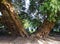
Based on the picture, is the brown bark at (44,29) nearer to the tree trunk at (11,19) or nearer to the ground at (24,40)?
the ground at (24,40)

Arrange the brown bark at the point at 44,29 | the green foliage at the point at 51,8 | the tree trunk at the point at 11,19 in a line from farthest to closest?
the brown bark at the point at 44,29 → the tree trunk at the point at 11,19 → the green foliage at the point at 51,8

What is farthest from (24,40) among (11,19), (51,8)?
(51,8)

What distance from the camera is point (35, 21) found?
14.5ft

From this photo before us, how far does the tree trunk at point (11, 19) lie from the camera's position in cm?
385

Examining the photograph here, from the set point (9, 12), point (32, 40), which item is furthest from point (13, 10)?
point (32, 40)

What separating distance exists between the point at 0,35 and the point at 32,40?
2.50 ft

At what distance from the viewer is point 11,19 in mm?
3982

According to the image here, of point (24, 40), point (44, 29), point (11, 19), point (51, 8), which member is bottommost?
point (24, 40)

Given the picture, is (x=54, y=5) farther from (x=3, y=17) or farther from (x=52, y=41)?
(x=3, y=17)

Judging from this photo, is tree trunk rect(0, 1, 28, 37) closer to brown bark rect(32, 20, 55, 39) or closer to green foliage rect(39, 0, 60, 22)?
brown bark rect(32, 20, 55, 39)

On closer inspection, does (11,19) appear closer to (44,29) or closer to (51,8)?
(44,29)

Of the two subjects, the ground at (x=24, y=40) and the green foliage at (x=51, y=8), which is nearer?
the green foliage at (x=51, y=8)

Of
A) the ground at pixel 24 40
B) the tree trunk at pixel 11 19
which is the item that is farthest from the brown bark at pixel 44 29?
the tree trunk at pixel 11 19

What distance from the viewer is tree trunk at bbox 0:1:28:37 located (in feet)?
12.6
